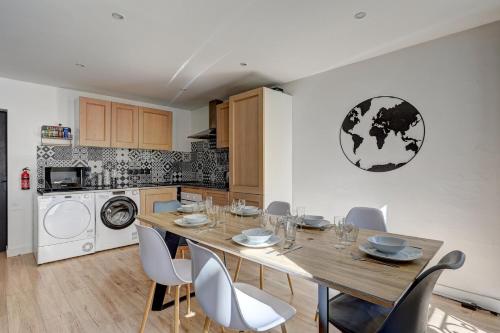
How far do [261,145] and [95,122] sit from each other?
96.1 inches

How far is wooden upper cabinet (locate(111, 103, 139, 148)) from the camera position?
382 centimetres

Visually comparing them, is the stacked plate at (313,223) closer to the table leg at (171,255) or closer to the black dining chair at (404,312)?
the black dining chair at (404,312)

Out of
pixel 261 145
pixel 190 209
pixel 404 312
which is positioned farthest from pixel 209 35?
pixel 404 312

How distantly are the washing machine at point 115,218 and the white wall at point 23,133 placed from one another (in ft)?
3.14

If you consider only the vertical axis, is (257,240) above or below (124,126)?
below

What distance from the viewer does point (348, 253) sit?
1256 millimetres

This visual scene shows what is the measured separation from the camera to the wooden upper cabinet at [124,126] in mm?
3823

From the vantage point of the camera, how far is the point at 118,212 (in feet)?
Result: 12.0

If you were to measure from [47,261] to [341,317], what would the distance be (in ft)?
11.4

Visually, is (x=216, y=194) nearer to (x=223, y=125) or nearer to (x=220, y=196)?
(x=220, y=196)

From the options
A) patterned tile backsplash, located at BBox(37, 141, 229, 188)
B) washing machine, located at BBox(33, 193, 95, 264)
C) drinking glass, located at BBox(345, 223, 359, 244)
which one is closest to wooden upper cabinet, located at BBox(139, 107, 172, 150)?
patterned tile backsplash, located at BBox(37, 141, 229, 188)

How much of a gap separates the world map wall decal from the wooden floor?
1.35 metres

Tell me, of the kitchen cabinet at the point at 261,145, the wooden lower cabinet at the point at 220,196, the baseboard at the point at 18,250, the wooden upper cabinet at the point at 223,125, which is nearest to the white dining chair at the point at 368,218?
the kitchen cabinet at the point at 261,145

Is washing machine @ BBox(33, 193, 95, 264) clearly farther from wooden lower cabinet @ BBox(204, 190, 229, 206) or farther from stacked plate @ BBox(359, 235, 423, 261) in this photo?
stacked plate @ BBox(359, 235, 423, 261)
